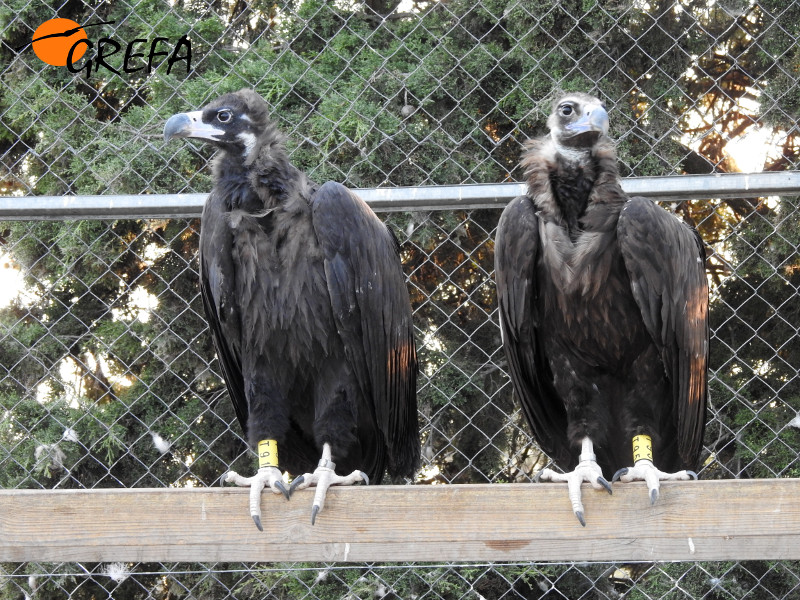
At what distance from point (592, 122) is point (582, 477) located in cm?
117

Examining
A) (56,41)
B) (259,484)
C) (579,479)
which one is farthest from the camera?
(56,41)

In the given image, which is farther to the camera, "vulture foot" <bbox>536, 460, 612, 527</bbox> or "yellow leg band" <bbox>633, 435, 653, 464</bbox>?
"yellow leg band" <bbox>633, 435, 653, 464</bbox>

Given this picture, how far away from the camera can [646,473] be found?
276 cm

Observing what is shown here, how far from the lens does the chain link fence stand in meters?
4.11

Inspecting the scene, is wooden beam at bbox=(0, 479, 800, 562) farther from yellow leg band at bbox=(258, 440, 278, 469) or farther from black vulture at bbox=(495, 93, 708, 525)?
yellow leg band at bbox=(258, 440, 278, 469)

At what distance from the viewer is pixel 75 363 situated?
4465mm

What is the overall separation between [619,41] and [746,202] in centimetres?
92

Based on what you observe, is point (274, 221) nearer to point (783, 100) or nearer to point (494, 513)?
point (494, 513)

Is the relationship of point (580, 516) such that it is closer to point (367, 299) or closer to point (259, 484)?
point (259, 484)

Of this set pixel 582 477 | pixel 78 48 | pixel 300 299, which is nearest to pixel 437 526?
pixel 582 477

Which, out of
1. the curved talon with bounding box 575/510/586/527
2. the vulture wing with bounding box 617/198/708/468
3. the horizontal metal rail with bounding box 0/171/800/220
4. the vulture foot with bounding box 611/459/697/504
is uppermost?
the horizontal metal rail with bounding box 0/171/800/220

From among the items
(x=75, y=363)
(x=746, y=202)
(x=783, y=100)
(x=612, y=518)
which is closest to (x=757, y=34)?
(x=783, y=100)

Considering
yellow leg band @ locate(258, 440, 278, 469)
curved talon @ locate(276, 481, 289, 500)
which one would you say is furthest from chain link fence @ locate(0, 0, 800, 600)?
curved talon @ locate(276, 481, 289, 500)

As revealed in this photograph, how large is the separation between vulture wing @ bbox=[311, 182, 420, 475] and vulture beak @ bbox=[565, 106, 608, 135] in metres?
0.72
